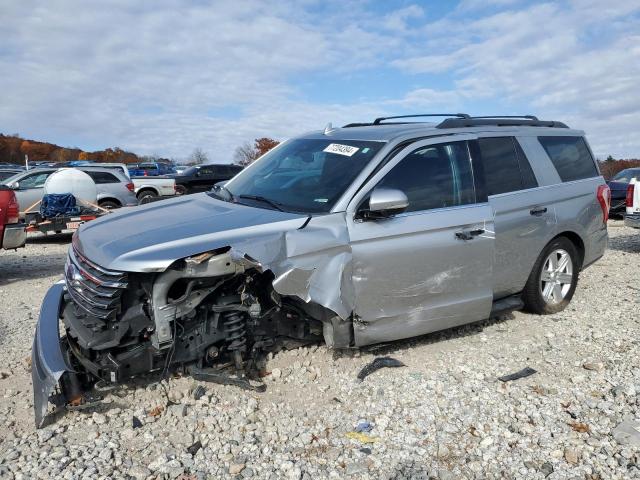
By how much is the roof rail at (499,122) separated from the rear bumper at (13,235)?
5.82 m

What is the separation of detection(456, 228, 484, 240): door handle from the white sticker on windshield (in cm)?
106

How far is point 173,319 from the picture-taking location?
346 cm

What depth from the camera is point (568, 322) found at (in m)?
5.32

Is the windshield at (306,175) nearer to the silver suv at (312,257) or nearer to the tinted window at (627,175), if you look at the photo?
the silver suv at (312,257)

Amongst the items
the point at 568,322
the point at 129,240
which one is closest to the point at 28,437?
the point at 129,240

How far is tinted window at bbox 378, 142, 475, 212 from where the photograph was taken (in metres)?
4.20

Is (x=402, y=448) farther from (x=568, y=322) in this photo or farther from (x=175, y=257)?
(x=568, y=322)

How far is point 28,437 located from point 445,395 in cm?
270

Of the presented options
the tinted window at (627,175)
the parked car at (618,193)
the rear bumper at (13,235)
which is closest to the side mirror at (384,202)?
the rear bumper at (13,235)

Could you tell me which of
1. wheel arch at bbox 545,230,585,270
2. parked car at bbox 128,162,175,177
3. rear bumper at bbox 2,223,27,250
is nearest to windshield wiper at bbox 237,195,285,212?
wheel arch at bbox 545,230,585,270

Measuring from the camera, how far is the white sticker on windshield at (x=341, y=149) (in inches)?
173

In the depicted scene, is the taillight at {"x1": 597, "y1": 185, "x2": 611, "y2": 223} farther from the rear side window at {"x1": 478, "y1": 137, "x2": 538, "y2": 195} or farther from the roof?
the rear side window at {"x1": 478, "y1": 137, "x2": 538, "y2": 195}

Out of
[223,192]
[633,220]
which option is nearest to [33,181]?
[223,192]

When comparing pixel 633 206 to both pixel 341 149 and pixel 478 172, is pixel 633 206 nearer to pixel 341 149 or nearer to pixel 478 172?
pixel 478 172
